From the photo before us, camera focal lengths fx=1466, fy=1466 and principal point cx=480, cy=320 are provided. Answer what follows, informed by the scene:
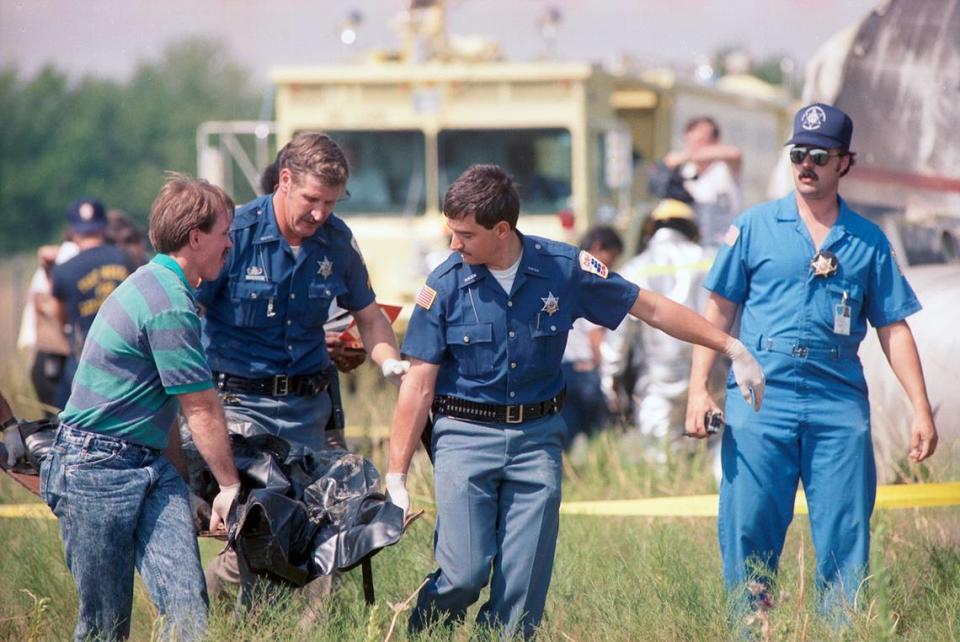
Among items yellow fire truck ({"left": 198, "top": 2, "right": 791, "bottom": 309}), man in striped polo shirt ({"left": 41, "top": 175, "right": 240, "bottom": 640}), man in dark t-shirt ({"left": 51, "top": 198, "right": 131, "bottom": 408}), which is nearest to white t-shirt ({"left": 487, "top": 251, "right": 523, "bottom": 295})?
man in striped polo shirt ({"left": 41, "top": 175, "right": 240, "bottom": 640})

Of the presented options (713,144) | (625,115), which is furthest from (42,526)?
(625,115)

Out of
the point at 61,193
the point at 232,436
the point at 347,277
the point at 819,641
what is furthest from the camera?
the point at 61,193

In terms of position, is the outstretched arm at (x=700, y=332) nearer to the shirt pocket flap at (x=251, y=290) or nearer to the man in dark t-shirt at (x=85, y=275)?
the shirt pocket flap at (x=251, y=290)

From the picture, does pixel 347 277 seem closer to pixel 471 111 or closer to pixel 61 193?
pixel 471 111

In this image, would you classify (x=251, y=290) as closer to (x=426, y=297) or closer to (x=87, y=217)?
(x=426, y=297)

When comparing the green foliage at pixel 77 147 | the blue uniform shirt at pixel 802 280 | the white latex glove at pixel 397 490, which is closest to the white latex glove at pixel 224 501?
the white latex glove at pixel 397 490

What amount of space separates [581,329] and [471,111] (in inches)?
135

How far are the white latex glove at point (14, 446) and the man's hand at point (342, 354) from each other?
4.85 feet

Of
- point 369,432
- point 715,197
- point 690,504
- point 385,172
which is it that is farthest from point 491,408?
point 385,172

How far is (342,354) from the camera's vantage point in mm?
6098

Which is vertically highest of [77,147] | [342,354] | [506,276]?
[506,276]

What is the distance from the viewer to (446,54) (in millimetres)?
13305

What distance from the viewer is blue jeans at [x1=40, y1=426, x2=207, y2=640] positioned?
4508mm

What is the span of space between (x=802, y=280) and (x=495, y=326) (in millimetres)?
1160
